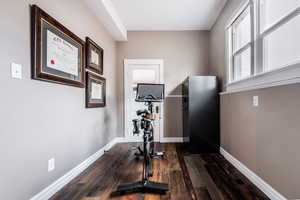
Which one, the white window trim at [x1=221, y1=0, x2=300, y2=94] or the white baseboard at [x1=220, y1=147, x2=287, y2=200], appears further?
the white baseboard at [x1=220, y1=147, x2=287, y2=200]

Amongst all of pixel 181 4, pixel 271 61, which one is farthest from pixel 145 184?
pixel 181 4

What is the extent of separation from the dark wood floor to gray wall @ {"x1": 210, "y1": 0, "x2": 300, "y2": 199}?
0.28 meters

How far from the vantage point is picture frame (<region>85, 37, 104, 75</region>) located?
8.67 ft

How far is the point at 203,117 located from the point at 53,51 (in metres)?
2.66

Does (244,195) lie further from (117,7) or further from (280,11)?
(117,7)

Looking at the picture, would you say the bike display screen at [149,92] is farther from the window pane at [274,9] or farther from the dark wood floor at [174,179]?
the window pane at [274,9]

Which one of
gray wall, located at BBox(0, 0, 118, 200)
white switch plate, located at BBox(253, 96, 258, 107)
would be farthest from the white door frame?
white switch plate, located at BBox(253, 96, 258, 107)

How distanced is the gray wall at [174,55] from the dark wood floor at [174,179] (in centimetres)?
125

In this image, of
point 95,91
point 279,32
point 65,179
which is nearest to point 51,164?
point 65,179

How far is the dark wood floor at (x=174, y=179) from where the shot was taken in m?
1.76

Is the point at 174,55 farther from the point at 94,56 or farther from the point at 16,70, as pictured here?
the point at 16,70

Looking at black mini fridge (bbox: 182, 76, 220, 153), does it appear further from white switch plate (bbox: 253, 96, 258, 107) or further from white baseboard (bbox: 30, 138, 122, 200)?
white baseboard (bbox: 30, 138, 122, 200)

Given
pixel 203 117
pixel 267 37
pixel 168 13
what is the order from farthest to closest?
pixel 168 13
pixel 203 117
pixel 267 37

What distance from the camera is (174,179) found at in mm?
2123
